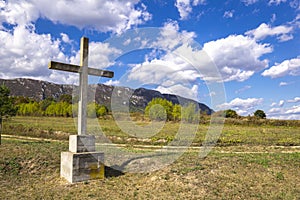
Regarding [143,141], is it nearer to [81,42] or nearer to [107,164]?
[107,164]

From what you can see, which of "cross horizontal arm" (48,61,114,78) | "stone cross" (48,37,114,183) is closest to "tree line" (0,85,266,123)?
"stone cross" (48,37,114,183)

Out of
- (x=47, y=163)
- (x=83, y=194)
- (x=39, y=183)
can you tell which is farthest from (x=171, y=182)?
(x=47, y=163)

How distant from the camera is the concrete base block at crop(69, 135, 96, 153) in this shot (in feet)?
29.3

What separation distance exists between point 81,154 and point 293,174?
24.6 ft

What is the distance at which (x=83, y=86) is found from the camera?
946 centimetres

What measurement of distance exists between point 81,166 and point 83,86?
2748 mm

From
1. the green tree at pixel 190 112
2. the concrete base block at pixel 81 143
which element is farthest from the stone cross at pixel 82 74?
the green tree at pixel 190 112

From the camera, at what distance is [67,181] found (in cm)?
887

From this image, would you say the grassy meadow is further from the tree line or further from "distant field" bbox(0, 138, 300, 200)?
the tree line

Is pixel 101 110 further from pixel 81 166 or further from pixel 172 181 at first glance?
pixel 172 181

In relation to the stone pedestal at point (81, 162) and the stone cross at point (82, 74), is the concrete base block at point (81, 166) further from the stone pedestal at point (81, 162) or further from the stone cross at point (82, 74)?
the stone cross at point (82, 74)

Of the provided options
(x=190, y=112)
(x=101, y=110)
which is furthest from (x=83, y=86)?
(x=190, y=112)

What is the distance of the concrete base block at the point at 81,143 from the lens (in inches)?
352

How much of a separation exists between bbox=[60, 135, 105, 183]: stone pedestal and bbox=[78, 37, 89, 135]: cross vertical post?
0.40 meters
